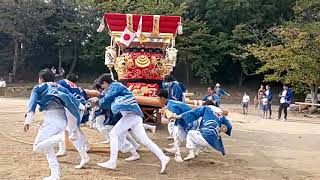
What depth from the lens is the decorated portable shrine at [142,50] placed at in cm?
1141

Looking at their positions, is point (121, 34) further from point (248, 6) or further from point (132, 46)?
point (248, 6)

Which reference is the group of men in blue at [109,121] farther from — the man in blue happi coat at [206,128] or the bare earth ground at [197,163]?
the bare earth ground at [197,163]

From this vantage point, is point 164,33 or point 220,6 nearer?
point 164,33

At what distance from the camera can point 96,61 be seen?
3538 cm

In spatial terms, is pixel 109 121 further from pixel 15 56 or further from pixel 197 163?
pixel 15 56

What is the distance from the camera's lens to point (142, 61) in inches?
456

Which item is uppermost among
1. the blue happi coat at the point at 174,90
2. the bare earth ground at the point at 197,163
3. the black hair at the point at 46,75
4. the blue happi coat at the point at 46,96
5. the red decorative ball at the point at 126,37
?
the red decorative ball at the point at 126,37

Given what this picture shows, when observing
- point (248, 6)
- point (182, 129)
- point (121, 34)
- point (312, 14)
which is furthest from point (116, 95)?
point (248, 6)

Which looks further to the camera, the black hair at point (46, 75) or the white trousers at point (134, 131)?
the white trousers at point (134, 131)

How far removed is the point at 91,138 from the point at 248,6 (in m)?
25.4

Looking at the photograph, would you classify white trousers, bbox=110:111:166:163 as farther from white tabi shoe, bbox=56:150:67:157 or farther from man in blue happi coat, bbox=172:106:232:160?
white tabi shoe, bbox=56:150:67:157

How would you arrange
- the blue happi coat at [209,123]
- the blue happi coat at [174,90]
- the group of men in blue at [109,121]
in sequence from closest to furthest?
the group of men in blue at [109,121], the blue happi coat at [209,123], the blue happi coat at [174,90]

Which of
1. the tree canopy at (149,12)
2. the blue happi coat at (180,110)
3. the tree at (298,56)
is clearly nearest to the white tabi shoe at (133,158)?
the blue happi coat at (180,110)

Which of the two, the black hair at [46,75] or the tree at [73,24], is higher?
the tree at [73,24]
